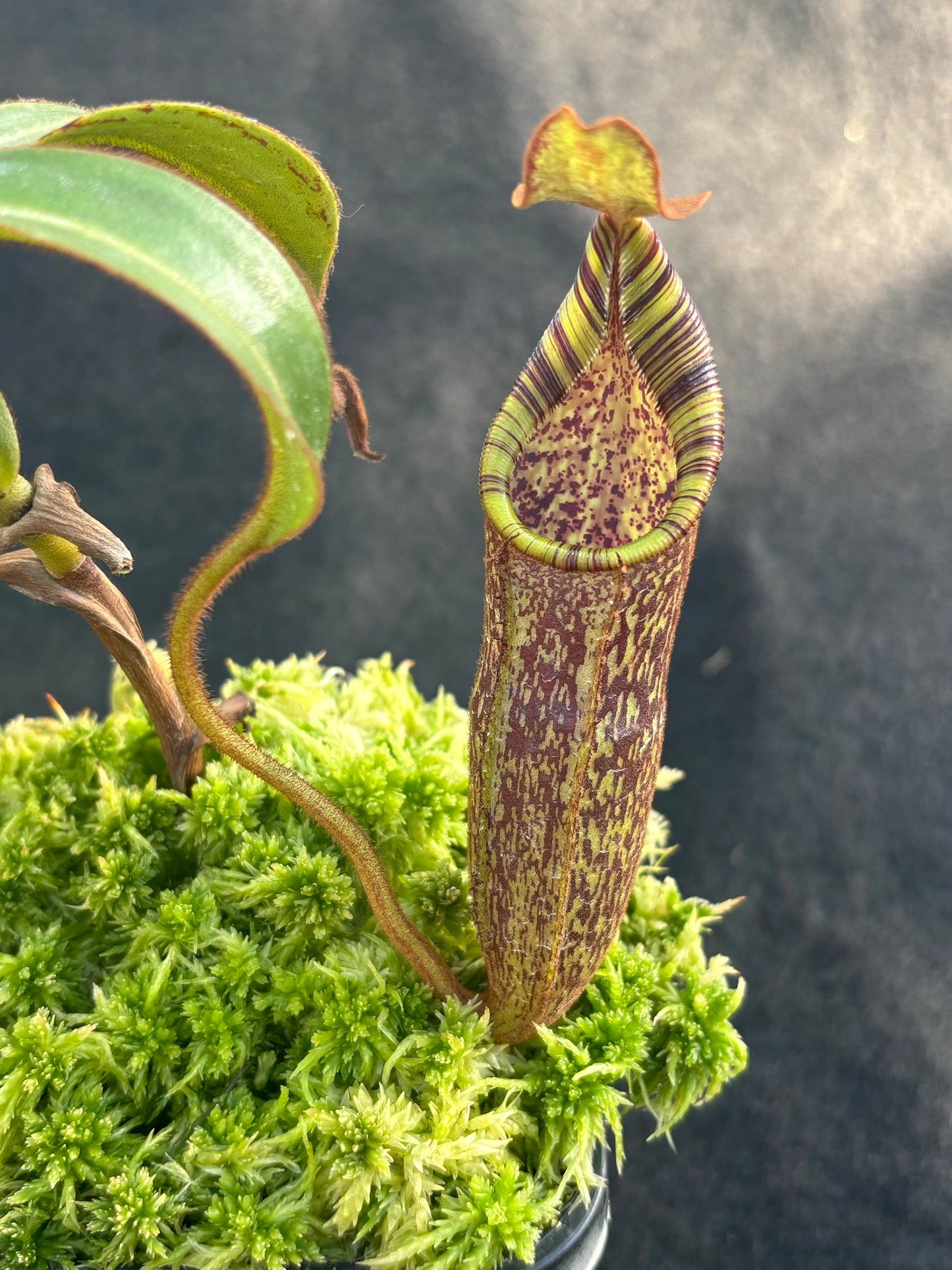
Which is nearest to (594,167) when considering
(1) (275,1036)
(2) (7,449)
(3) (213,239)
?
(3) (213,239)

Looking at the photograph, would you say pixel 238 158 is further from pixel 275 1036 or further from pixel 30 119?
pixel 275 1036

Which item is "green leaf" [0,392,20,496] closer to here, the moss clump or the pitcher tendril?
the pitcher tendril

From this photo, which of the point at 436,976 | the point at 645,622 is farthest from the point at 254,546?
the point at 436,976

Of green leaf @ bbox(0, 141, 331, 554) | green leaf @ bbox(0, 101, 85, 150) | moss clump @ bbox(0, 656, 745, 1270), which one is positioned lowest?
moss clump @ bbox(0, 656, 745, 1270)

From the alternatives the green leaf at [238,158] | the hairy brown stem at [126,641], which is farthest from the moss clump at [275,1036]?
the green leaf at [238,158]

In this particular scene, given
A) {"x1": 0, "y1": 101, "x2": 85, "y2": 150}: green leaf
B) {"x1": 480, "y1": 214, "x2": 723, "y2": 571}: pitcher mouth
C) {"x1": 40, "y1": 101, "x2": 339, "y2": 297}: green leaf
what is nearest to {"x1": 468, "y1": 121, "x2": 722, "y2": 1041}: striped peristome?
{"x1": 480, "y1": 214, "x2": 723, "y2": 571}: pitcher mouth

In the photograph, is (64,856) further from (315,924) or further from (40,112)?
(40,112)

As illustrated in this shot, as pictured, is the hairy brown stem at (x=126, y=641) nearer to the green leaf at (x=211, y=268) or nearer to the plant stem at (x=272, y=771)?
the plant stem at (x=272, y=771)
